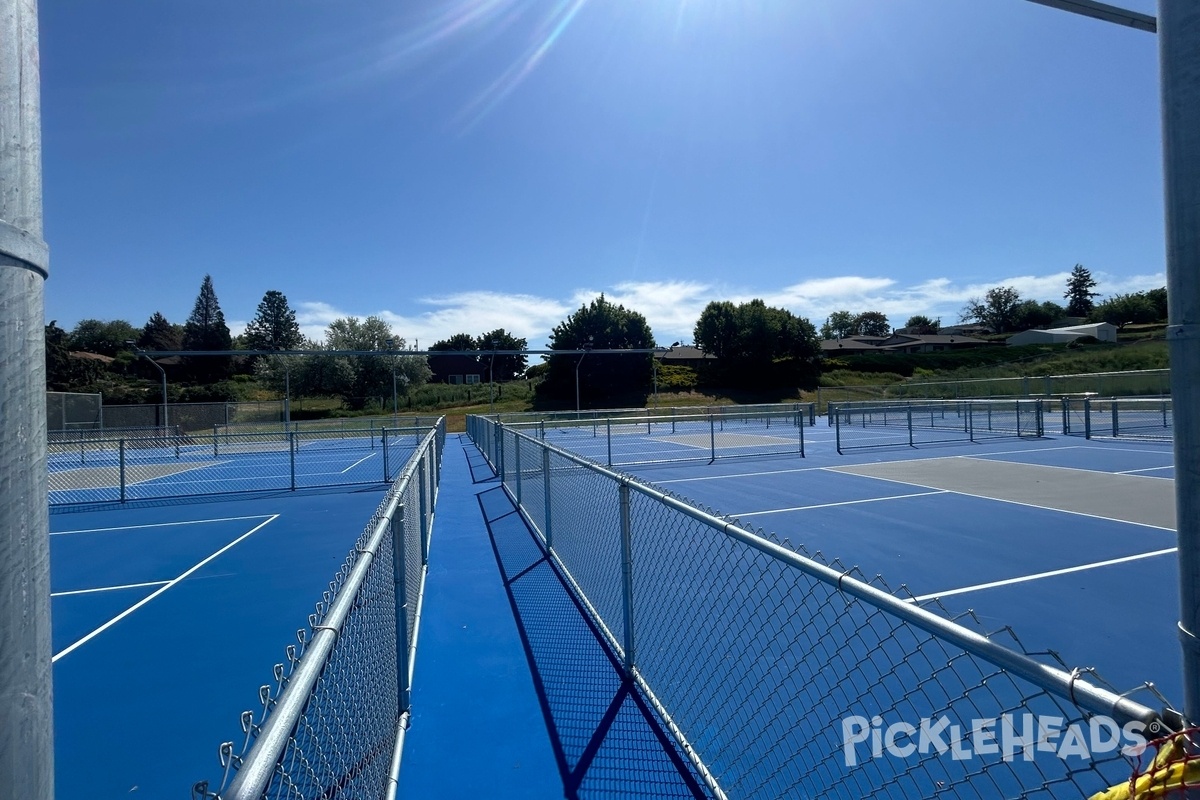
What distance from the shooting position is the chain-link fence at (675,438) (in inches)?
720

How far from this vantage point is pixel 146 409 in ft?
108

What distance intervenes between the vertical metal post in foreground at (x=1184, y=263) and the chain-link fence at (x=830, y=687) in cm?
35

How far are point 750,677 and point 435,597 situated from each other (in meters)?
3.42

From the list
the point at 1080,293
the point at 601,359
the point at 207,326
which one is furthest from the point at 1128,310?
the point at 207,326

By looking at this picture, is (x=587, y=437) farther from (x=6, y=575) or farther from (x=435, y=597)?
(x=6, y=575)

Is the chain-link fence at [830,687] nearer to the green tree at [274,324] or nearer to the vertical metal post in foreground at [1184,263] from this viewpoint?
the vertical metal post in foreground at [1184,263]

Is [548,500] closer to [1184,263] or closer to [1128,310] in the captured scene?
[1184,263]

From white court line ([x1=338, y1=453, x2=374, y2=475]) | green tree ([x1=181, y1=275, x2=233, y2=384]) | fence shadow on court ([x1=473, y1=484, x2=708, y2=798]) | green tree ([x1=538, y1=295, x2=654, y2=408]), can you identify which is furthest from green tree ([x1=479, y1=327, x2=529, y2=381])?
fence shadow on court ([x1=473, y1=484, x2=708, y2=798])

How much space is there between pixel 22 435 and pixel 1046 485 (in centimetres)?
1433

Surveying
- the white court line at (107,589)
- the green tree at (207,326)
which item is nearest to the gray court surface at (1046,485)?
the white court line at (107,589)

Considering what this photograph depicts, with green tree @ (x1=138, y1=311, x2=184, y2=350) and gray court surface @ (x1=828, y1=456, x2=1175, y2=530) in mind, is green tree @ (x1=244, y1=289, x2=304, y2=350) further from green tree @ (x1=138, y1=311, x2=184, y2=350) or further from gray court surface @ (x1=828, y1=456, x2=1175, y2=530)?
gray court surface @ (x1=828, y1=456, x2=1175, y2=530)

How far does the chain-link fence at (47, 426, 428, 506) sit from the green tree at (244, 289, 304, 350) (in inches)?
2963

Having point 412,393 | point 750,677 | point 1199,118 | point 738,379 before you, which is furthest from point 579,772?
point 738,379

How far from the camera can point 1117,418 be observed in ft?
69.2
